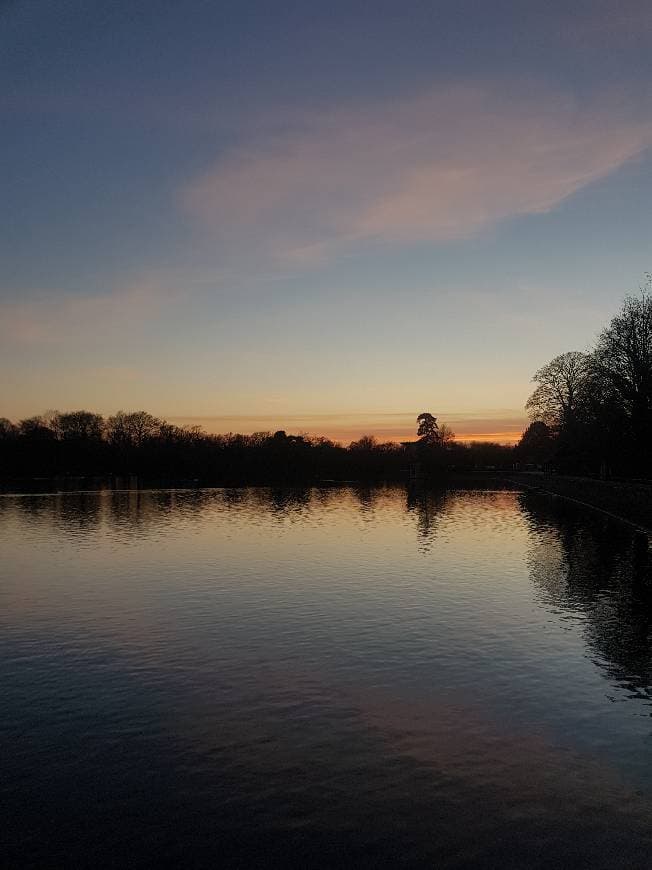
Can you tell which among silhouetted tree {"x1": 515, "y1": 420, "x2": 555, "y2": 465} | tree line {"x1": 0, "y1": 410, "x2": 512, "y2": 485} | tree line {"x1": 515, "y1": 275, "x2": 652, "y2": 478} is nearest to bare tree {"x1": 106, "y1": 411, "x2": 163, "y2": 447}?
tree line {"x1": 0, "y1": 410, "x2": 512, "y2": 485}

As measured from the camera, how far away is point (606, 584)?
31.2 metres

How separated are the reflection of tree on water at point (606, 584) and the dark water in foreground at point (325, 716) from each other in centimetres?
17

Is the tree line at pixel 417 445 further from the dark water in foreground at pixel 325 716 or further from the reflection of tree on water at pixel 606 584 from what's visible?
the dark water in foreground at pixel 325 716

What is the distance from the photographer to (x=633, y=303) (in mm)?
75062

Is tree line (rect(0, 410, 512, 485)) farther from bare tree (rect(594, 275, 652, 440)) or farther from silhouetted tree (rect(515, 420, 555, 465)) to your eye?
bare tree (rect(594, 275, 652, 440))

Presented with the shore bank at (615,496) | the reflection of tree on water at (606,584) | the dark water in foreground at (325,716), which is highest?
the shore bank at (615,496)

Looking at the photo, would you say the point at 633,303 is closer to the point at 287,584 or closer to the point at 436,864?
the point at 287,584

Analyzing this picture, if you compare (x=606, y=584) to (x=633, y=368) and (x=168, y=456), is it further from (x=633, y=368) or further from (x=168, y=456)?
(x=168, y=456)

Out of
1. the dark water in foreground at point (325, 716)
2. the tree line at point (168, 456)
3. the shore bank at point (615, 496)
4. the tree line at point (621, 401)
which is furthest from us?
the tree line at point (168, 456)

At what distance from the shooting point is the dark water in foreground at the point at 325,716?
10.4 meters

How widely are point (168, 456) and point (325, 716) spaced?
156m

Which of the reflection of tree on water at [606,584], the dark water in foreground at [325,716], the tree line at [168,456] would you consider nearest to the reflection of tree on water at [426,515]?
the reflection of tree on water at [606,584]

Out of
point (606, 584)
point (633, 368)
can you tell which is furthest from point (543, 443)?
A: point (606, 584)

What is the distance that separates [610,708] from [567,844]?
20.6 feet
